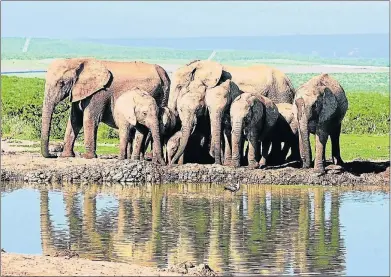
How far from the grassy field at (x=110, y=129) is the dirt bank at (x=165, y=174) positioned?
13.7ft

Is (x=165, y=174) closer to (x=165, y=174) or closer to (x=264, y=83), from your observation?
(x=165, y=174)

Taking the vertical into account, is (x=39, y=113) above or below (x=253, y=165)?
above

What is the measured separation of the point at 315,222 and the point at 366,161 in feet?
24.8

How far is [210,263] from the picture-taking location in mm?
14930

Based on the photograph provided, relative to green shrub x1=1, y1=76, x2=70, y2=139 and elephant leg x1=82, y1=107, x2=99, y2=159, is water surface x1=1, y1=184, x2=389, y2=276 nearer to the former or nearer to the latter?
elephant leg x1=82, y1=107, x2=99, y2=159

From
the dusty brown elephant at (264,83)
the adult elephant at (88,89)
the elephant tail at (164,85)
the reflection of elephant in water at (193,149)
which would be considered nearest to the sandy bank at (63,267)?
the reflection of elephant in water at (193,149)

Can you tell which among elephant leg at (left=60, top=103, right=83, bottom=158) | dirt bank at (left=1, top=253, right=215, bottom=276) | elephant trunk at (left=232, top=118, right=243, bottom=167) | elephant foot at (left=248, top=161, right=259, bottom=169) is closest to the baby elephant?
elephant leg at (left=60, top=103, right=83, bottom=158)

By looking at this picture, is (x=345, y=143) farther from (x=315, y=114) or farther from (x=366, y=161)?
(x=315, y=114)

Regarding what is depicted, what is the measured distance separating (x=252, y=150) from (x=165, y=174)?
194cm

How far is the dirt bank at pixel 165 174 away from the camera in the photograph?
23.7 m

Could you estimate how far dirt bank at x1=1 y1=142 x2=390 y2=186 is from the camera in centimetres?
2366

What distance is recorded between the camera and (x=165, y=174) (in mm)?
23844

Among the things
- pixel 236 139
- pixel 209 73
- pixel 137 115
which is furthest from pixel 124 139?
pixel 209 73

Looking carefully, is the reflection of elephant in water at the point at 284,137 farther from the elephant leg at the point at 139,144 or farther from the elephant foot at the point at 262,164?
the elephant leg at the point at 139,144
